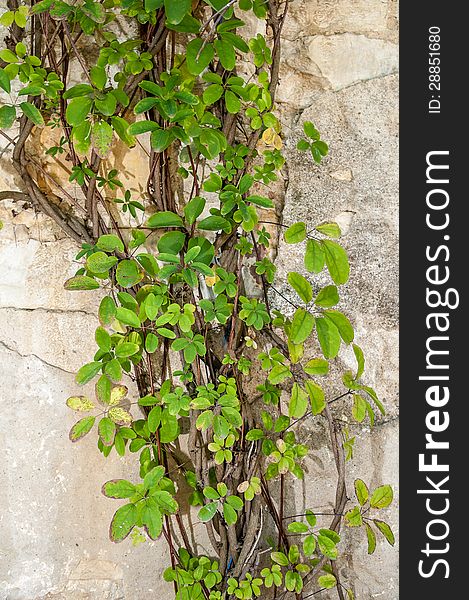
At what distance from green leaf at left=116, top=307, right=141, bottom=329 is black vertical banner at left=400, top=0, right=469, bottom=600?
1.99 ft


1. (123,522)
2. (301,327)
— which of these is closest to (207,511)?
(123,522)

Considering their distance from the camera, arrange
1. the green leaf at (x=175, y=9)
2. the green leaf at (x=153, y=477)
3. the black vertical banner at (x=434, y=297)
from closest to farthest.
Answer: the green leaf at (x=175, y=9)
the green leaf at (x=153, y=477)
the black vertical banner at (x=434, y=297)

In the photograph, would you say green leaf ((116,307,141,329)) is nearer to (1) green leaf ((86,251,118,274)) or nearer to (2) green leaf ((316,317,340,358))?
(1) green leaf ((86,251,118,274))

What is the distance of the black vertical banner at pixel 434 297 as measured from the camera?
4.36 feet

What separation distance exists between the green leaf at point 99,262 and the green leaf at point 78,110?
0.21 m

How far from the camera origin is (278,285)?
136 centimetres

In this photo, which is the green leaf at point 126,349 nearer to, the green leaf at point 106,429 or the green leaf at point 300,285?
the green leaf at point 106,429

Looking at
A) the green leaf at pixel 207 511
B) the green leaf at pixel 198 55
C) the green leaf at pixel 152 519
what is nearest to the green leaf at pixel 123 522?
the green leaf at pixel 152 519

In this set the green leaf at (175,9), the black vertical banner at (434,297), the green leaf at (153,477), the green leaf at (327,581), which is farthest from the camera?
the black vertical banner at (434,297)

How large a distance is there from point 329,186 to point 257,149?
0.17 metres

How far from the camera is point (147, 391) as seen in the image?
125 cm

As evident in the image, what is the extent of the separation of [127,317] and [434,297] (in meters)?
0.66

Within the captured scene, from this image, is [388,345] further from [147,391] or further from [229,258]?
[147,391]

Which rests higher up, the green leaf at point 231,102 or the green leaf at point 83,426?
the green leaf at point 231,102
